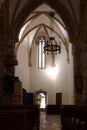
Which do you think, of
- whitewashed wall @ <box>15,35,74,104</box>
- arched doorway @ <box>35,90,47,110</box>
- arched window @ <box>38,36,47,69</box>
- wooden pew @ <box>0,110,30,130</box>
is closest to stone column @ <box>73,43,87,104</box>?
whitewashed wall @ <box>15,35,74,104</box>

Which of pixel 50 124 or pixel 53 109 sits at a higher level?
pixel 53 109

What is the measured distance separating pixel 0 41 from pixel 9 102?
3.28m

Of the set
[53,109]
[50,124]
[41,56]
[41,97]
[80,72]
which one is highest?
[41,56]

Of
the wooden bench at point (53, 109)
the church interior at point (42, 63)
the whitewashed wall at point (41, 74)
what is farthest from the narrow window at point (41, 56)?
the wooden bench at point (53, 109)

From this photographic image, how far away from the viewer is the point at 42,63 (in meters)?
30.7

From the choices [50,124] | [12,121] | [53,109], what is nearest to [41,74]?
[53,109]

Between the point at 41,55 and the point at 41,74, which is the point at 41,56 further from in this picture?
the point at 41,74

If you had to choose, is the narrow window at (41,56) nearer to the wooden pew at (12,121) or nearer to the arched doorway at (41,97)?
the arched doorway at (41,97)

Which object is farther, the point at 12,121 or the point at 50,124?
the point at 50,124

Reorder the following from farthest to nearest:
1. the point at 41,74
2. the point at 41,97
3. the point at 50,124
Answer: the point at 41,74
the point at 41,97
the point at 50,124

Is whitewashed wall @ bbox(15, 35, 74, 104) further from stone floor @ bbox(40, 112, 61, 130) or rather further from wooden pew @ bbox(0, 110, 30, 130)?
wooden pew @ bbox(0, 110, 30, 130)

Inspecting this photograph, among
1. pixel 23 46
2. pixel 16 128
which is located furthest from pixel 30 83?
pixel 16 128

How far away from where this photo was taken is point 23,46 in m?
A: 29.7

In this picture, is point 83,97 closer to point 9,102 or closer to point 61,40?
point 9,102
